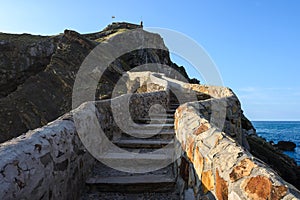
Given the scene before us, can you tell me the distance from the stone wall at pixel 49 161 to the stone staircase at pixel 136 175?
0.20 m

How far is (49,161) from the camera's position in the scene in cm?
242

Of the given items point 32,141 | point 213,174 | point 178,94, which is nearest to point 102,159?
point 32,141

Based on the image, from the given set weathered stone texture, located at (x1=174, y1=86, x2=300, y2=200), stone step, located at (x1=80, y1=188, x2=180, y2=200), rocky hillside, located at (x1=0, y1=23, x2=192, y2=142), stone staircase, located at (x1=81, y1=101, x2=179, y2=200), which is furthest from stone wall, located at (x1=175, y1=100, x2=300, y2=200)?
rocky hillside, located at (x1=0, y1=23, x2=192, y2=142)

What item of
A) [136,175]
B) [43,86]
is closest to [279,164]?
[136,175]

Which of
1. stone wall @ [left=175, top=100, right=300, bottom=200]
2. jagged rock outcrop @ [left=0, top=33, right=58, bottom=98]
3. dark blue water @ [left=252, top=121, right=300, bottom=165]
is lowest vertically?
dark blue water @ [left=252, top=121, right=300, bottom=165]

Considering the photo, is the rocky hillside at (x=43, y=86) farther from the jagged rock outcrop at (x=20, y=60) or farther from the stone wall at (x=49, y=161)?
the stone wall at (x=49, y=161)

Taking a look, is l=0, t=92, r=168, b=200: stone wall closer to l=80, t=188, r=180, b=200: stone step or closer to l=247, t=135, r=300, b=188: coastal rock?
l=80, t=188, r=180, b=200: stone step

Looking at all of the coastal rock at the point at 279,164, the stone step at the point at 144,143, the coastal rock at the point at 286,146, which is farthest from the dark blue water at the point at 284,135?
Result: the stone step at the point at 144,143

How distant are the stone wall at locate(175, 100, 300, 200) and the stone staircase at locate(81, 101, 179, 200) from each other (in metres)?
0.33

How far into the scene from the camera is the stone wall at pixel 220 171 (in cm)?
149

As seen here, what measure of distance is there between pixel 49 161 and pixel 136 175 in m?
1.63

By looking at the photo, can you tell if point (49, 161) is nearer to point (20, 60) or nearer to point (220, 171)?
point (220, 171)

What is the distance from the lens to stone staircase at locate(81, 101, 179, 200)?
3.48 meters

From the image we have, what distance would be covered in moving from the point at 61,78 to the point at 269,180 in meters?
19.1
